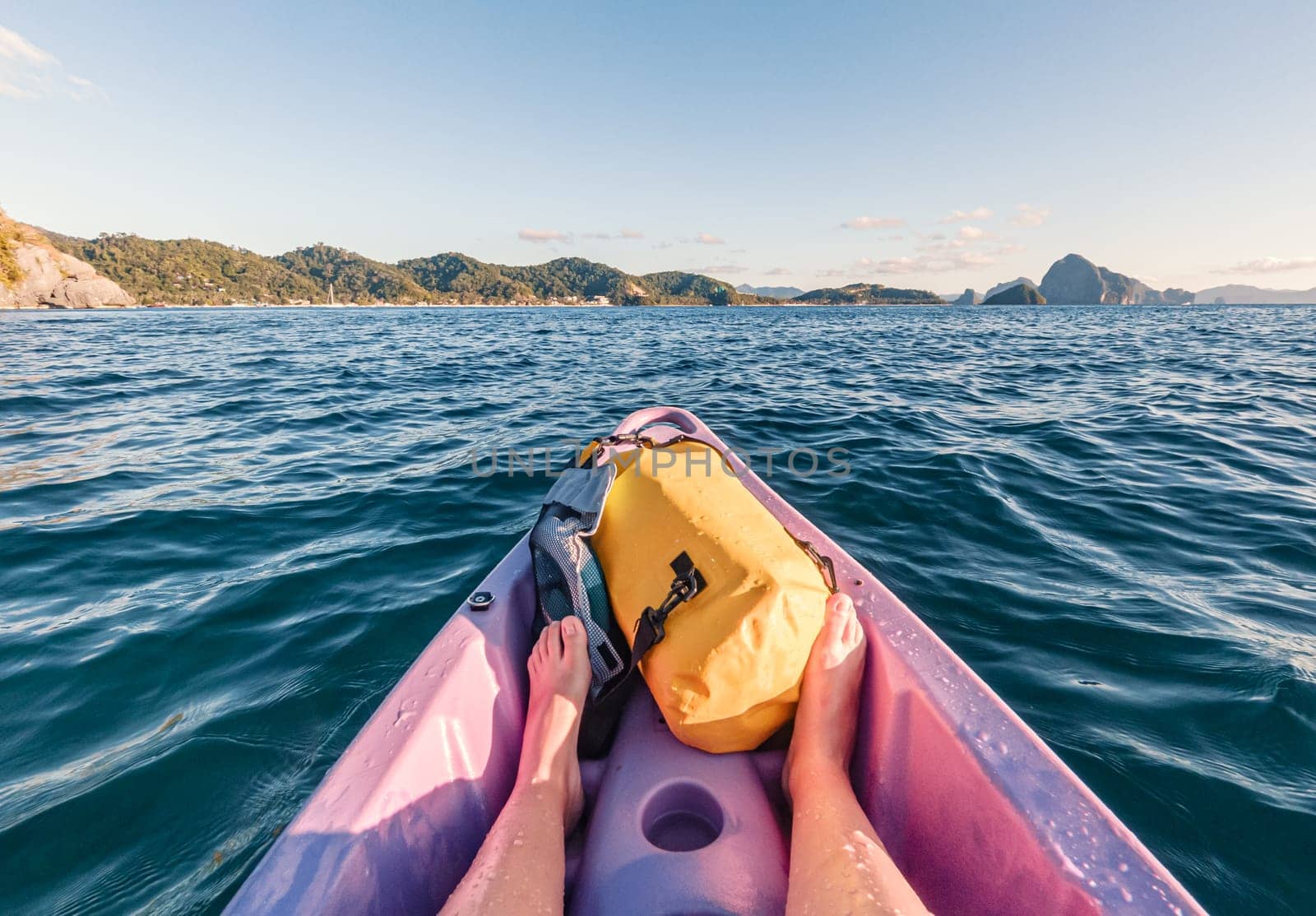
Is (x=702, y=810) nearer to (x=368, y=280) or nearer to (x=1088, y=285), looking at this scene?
(x=368, y=280)

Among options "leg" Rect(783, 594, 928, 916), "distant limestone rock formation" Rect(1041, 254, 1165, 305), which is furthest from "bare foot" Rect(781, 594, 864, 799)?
"distant limestone rock formation" Rect(1041, 254, 1165, 305)

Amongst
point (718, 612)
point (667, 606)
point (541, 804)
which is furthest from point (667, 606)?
point (541, 804)

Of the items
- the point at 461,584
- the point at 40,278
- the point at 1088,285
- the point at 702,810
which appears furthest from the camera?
the point at 1088,285

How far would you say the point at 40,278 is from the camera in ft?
167

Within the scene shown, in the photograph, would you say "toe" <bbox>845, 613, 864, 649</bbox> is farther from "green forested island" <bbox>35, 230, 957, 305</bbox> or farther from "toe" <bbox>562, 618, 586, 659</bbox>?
"green forested island" <bbox>35, 230, 957, 305</bbox>

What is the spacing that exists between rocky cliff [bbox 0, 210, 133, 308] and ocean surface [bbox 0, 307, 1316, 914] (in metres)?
62.2

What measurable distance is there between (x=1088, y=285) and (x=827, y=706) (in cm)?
22962

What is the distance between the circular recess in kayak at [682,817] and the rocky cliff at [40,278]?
68865mm

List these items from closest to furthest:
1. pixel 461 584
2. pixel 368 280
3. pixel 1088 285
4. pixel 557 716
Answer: pixel 557 716, pixel 461 584, pixel 368 280, pixel 1088 285

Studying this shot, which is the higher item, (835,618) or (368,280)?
(368,280)

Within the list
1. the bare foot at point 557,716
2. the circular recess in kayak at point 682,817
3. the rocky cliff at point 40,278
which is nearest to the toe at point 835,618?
the circular recess in kayak at point 682,817

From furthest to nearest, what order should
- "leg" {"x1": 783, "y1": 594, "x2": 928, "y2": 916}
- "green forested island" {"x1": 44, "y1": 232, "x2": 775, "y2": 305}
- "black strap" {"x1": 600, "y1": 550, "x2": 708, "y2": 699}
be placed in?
1. "green forested island" {"x1": 44, "y1": 232, "x2": 775, "y2": 305}
2. "black strap" {"x1": 600, "y1": 550, "x2": 708, "y2": 699}
3. "leg" {"x1": 783, "y1": 594, "x2": 928, "y2": 916}

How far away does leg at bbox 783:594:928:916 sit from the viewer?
3.52ft

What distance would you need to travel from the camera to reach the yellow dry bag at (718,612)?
4.74 ft
